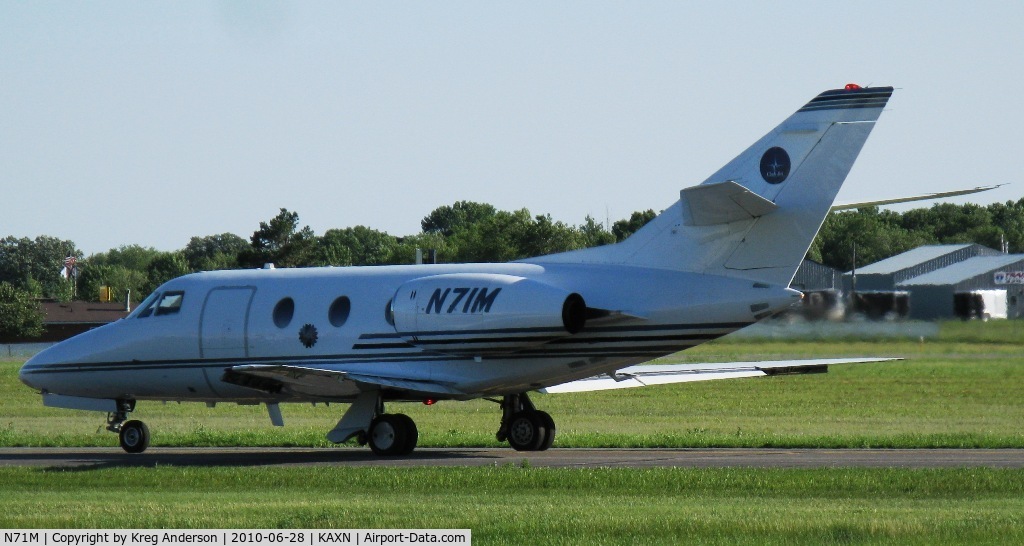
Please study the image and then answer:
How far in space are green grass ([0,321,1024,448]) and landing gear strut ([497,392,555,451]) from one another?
5.12 feet

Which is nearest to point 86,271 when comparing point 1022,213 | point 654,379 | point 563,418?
point 1022,213

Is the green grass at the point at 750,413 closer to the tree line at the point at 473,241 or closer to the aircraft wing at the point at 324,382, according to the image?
the aircraft wing at the point at 324,382

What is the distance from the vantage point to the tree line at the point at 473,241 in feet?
267

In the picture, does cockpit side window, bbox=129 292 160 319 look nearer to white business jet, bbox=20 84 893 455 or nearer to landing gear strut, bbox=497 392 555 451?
white business jet, bbox=20 84 893 455

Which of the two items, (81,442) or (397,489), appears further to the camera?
(81,442)

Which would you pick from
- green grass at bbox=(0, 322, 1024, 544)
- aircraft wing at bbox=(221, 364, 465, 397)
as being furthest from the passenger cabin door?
green grass at bbox=(0, 322, 1024, 544)

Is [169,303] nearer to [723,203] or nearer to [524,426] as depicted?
[524,426]

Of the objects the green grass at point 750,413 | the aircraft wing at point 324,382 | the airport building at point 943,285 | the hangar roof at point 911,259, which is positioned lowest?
the green grass at point 750,413

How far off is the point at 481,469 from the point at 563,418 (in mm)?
16509

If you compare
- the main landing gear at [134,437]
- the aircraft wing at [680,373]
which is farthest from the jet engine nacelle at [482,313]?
the main landing gear at [134,437]

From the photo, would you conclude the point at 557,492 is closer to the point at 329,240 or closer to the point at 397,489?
the point at 397,489

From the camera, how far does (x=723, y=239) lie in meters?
22.9

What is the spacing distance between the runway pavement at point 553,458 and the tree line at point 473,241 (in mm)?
44108
